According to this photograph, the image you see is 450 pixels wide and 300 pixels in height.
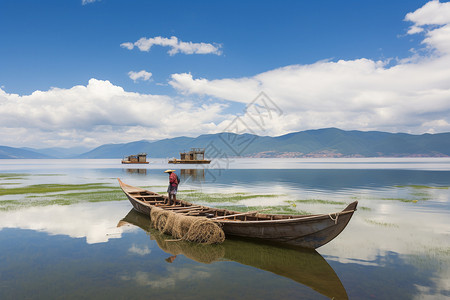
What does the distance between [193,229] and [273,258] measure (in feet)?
13.0

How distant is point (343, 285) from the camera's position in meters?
8.91

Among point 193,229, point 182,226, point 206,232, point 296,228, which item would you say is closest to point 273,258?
point 296,228

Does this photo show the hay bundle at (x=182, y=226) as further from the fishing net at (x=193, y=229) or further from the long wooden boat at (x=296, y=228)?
the long wooden boat at (x=296, y=228)

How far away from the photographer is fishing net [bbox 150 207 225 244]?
506 inches

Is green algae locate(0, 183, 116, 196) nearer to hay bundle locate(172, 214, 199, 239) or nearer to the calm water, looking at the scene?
the calm water

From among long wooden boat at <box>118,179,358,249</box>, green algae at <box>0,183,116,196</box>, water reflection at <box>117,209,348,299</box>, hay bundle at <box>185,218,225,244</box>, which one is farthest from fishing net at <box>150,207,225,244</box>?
green algae at <box>0,183,116,196</box>

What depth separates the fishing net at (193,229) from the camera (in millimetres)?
12859

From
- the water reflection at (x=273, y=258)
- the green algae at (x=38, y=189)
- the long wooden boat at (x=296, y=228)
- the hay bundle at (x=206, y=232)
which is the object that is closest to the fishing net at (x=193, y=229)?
the hay bundle at (x=206, y=232)

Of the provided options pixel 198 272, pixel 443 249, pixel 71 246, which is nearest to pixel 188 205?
pixel 71 246

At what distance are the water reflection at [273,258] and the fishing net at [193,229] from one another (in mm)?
322

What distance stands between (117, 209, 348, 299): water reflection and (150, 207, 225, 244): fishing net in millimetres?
322

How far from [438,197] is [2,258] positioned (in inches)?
1348

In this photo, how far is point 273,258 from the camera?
1121cm

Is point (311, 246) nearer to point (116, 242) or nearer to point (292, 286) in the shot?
point (292, 286)
